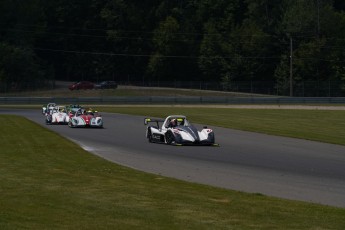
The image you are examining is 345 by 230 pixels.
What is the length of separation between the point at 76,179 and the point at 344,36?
89391mm

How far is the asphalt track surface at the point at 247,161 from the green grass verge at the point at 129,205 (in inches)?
43.4

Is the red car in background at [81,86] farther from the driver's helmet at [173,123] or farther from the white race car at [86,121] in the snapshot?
the driver's helmet at [173,123]

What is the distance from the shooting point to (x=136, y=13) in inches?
4286

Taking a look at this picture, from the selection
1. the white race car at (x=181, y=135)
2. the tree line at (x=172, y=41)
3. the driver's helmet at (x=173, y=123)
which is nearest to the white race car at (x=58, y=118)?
the driver's helmet at (x=173, y=123)

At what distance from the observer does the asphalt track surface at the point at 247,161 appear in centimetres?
1541

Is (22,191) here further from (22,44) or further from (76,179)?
(22,44)

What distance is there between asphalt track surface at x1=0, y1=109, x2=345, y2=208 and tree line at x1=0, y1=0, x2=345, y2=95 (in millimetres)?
65255

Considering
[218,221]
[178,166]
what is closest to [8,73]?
[178,166]

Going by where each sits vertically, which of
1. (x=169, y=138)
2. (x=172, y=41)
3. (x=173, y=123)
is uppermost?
(x=172, y=41)

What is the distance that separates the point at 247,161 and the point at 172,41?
275 feet

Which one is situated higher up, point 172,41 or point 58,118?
point 172,41

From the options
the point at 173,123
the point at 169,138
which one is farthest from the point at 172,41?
the point at 169,138

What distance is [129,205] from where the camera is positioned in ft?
39.5

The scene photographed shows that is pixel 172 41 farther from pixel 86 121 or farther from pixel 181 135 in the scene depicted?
pixel 181 135
